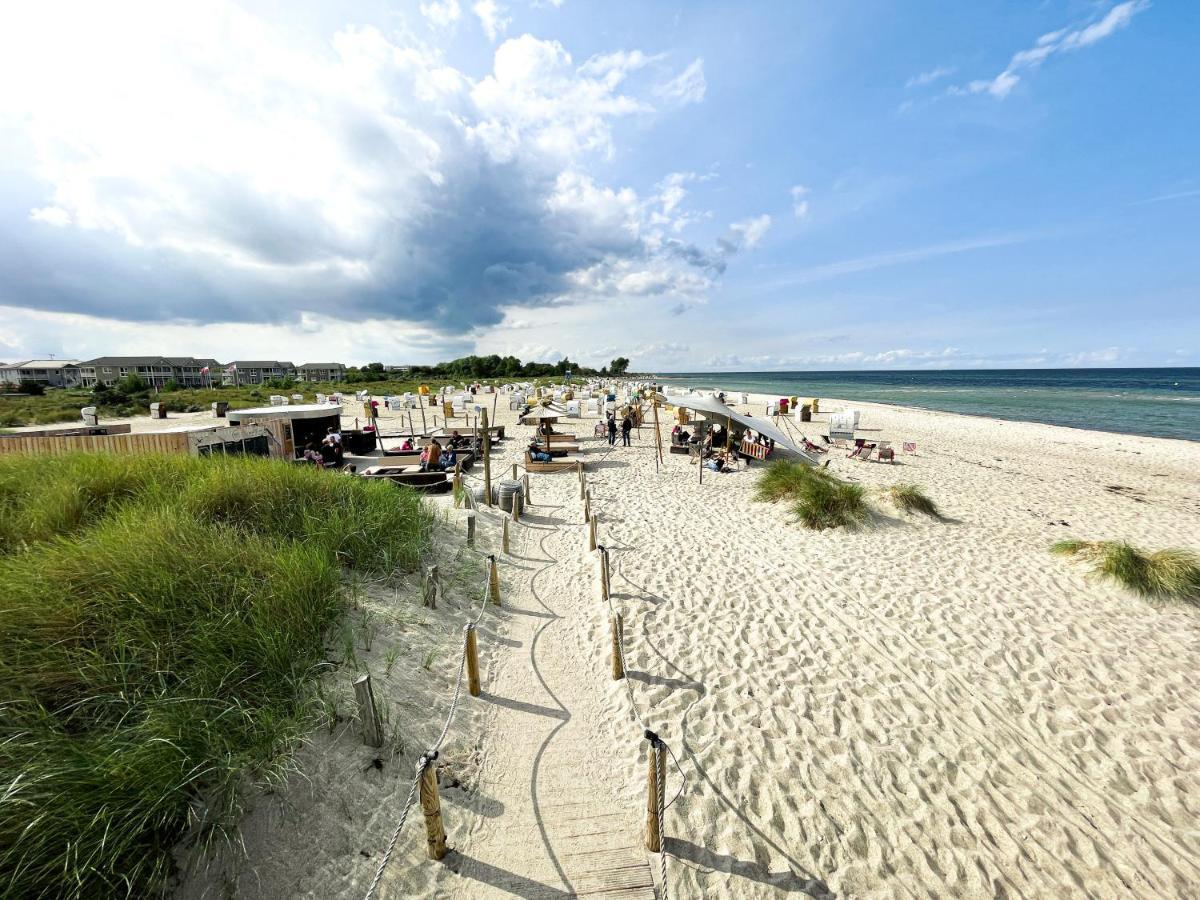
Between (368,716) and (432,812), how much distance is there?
0.94m

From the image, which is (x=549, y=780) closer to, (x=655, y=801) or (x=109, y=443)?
(x=655, y=801)

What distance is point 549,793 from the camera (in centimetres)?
331

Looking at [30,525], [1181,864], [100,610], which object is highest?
[30,525]

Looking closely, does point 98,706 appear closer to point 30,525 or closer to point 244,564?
point 244,564

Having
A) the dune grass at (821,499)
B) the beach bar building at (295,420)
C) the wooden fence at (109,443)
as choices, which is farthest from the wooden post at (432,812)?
the beach bar building at (295,420)

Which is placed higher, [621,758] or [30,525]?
[30,525]

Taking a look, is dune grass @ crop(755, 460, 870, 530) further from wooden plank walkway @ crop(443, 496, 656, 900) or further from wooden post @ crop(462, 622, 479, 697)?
wooden post @ crop(462, 622, 479, 697)

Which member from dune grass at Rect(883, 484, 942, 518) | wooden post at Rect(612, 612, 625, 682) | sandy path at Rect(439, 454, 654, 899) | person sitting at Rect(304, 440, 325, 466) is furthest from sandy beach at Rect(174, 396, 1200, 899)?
person sitting at Rect(304, 440, 325, 466)

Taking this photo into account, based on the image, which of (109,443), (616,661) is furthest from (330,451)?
(616,661)

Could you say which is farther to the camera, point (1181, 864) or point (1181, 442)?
point (1181, 442)

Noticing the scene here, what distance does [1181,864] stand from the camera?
308 centimetres

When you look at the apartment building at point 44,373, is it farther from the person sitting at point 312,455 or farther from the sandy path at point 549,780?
the sandy path at point 549,780

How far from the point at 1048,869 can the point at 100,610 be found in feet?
22.8

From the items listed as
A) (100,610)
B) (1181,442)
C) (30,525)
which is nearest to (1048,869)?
(100,610)
